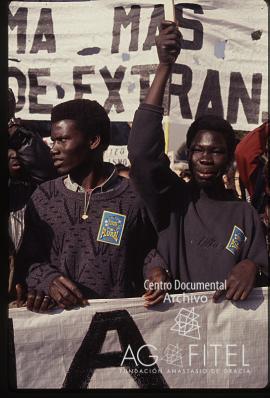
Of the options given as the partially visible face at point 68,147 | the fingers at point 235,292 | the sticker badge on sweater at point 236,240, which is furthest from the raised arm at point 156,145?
the fingers at point 235,292

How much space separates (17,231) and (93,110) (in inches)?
30.6

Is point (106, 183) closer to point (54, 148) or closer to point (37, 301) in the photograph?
point (54, 148)

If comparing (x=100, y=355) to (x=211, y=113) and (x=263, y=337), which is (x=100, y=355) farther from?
(x=211, y=113)

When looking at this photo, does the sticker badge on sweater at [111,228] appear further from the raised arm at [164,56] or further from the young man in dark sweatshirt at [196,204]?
the raised arm at [164,56]

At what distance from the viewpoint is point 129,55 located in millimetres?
3762

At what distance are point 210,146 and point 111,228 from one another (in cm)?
70

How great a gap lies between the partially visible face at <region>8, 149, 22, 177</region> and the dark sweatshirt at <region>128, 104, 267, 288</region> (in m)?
0.62

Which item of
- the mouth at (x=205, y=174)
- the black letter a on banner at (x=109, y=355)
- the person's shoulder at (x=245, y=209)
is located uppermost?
the mouth at (x=205, y=174)

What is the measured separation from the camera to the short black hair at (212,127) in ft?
12.3

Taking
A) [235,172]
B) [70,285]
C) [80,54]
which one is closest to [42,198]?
[70,285]

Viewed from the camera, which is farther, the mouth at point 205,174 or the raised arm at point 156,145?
the mouth at point 205,174

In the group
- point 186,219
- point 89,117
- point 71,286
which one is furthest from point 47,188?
point 186,219

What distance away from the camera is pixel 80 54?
3.77 metres

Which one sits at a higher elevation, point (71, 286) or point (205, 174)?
point (205, 174)
